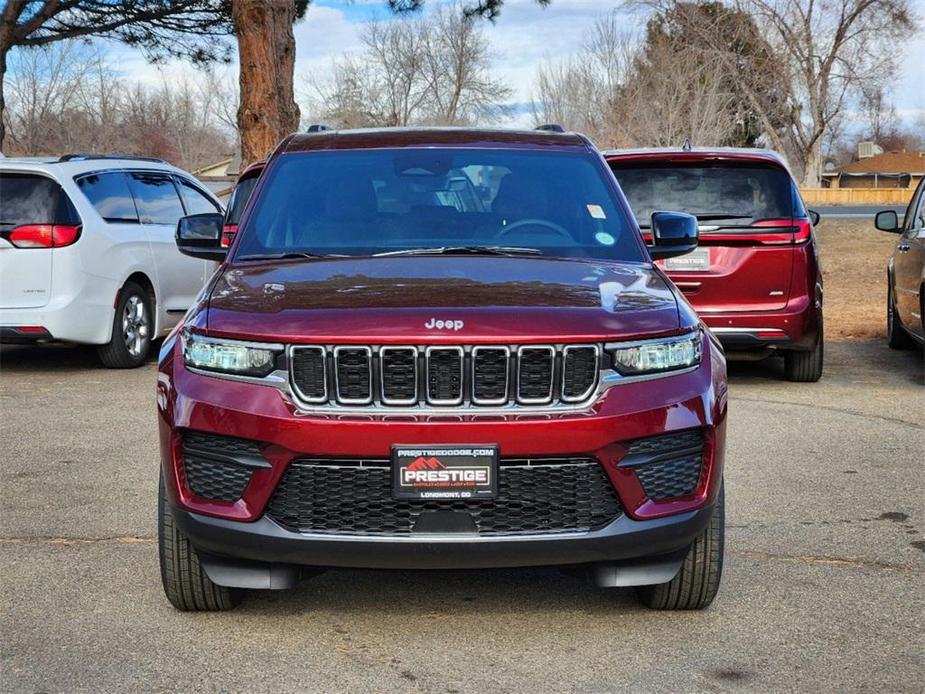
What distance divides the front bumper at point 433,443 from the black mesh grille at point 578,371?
0.07 metres

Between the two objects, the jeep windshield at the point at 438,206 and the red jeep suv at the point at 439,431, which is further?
the jeep windshield at the point at 438,206

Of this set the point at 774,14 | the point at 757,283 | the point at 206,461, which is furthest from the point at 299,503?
the point at 774,14

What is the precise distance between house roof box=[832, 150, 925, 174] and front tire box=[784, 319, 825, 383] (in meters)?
92.6

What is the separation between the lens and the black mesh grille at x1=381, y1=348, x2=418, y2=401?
4078mm

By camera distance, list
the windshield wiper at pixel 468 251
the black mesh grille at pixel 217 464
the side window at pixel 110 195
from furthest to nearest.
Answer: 1. the side window at pixel 110 195
2. the windshield wiper at pixel 468 251
3. the black mesh grille at pixel 217 464

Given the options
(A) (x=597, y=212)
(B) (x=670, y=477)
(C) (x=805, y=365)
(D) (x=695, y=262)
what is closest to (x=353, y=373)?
(B) (x=670, y=477)

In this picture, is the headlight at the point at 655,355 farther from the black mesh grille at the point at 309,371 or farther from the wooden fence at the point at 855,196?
the wooden fence at the point at 855,196

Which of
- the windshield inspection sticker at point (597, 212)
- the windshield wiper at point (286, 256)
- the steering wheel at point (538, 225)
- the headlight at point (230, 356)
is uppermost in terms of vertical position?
the windshield inspection sticker at point (597, 212)

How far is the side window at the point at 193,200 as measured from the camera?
1257 centimetres

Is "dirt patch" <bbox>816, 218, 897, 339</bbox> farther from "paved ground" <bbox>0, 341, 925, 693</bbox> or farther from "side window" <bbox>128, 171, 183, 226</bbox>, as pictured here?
"paved ground" <bbox>0, 341, 925, 693</bbox>

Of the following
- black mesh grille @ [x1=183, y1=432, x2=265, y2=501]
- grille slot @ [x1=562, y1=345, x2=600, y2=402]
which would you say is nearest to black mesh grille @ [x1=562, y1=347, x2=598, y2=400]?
A: grille slot @ [x1=562, y1=345, x2=600, y2=402]

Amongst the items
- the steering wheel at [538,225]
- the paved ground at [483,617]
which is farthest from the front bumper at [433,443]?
the steering wheel at [538,225]

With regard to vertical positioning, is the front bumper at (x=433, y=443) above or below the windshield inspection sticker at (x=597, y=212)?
below

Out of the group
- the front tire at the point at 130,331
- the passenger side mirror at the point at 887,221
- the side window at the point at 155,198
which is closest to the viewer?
the front tire at the point at 130,331
